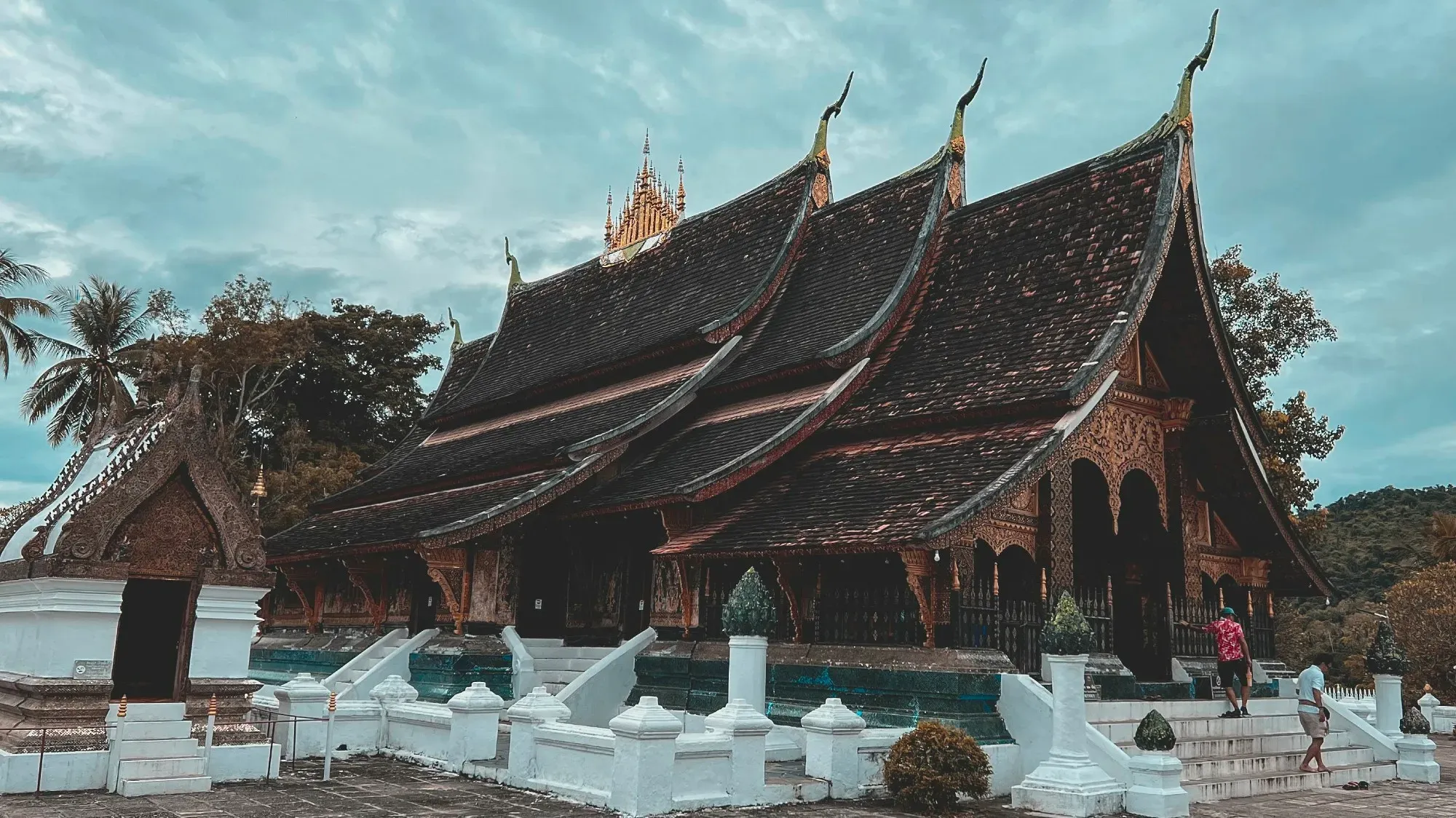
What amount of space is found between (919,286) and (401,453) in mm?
10988

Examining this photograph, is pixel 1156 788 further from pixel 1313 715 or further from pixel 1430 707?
pixel 1430 707

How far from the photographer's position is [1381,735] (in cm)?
1219

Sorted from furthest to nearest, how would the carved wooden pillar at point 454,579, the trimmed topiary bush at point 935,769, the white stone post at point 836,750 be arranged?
the carved wooden pillar at point 454,579
the white stone post at point 836,750
the trimmed topiary bush at point 935,769

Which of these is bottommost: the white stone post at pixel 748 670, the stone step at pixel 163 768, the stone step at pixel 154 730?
the stone step at pixel 163 768

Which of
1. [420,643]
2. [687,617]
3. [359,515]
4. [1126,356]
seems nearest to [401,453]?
[359,515]

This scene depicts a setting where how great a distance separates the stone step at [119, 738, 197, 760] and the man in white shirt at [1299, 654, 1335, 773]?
9.57 meters

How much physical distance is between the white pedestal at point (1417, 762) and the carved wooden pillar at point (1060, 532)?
14.4ft

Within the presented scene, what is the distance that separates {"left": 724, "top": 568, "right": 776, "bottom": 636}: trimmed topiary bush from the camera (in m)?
9.22

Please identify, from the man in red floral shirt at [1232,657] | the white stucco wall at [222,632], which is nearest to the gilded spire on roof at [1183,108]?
the man in red floral shirt at [1232,657]

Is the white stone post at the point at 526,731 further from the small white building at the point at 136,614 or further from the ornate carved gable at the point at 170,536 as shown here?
the ornate carved gable at the point at 170,536

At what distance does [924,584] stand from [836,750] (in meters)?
1.87

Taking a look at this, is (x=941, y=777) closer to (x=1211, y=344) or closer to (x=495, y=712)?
(x=495, y=712)

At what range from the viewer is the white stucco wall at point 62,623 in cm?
760

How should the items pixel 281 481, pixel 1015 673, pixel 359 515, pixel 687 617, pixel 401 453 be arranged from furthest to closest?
pixel 281 481, pixel 401 453, pixel 359 515, pixel 687 617, pixel 1015 673
